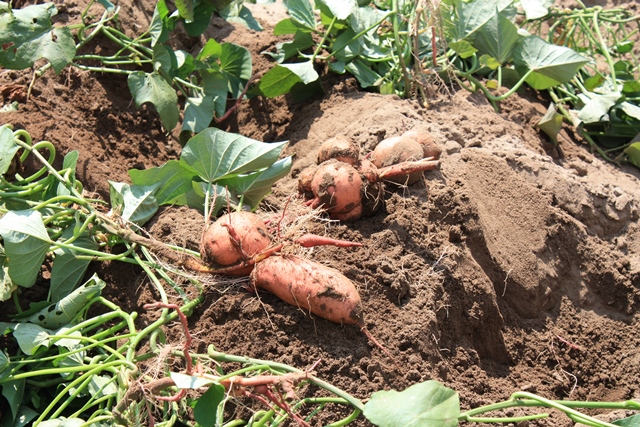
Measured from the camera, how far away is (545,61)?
282 cm

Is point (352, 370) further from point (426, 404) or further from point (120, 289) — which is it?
point (120, 289)

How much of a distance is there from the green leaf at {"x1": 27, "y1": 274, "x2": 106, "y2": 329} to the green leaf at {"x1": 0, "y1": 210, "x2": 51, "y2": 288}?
87mm

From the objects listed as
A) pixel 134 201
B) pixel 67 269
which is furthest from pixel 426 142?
pixel 67 269

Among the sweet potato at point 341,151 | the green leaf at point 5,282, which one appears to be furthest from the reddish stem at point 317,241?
the green leaf at point 5,282

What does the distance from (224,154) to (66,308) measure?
60cm

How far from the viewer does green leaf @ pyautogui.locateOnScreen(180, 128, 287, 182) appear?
6.73ft

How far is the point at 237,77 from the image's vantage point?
2.87 m

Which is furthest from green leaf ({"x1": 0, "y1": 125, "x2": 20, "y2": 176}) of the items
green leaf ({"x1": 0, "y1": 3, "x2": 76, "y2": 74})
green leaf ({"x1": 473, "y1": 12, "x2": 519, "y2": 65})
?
green leaf ({"x1": 473, "y1": 12, "x2": 519, "y2": 65})

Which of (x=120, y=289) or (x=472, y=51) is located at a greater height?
(x=472, y=51)

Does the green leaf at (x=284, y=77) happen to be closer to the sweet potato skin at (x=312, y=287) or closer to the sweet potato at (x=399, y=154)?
the sweet potato at (x=399, y=154)

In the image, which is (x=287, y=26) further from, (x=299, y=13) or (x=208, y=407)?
(x=208, y=407)

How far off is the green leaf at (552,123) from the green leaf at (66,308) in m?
1.73

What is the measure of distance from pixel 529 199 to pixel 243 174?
2.98ft

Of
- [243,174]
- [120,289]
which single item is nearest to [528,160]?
[243,174]
